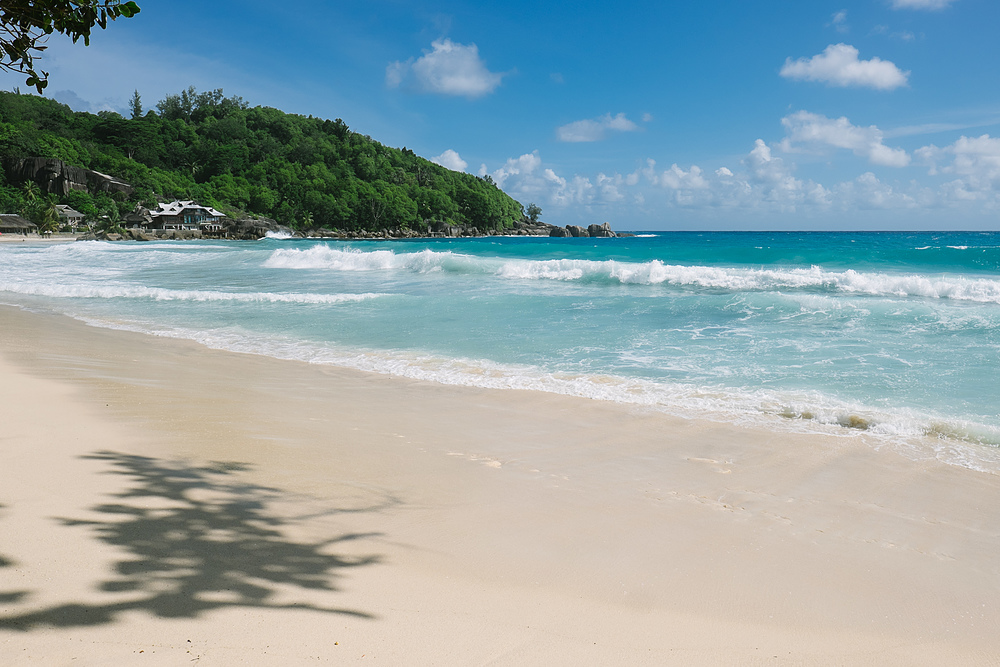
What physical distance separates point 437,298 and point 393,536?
1300cm

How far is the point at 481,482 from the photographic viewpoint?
393 centimetres

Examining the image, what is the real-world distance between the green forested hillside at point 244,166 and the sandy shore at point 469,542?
84.6m

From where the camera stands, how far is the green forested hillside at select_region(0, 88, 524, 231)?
88.2m

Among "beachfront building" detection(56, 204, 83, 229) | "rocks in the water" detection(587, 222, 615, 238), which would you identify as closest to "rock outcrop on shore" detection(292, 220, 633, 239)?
"rocks in the water" detection(587, 222, 615, 238)

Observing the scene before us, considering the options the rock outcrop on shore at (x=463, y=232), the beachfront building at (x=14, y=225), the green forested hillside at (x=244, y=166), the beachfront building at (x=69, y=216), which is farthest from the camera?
the rock outcrop on shore at (x=463, y=232)

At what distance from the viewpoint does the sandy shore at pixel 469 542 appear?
210cm

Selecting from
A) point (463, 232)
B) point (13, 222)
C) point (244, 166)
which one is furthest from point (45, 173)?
point (463, 232)

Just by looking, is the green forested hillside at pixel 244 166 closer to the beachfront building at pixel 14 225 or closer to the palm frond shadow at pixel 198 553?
the beachfront building at pixel 14 225

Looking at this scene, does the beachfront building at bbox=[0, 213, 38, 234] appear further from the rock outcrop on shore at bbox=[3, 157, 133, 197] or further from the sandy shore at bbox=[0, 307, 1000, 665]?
the sandy shore at bbox=[0, 307, 1000, 665]

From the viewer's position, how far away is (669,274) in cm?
1966

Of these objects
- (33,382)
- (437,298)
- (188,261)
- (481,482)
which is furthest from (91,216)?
(481,482)

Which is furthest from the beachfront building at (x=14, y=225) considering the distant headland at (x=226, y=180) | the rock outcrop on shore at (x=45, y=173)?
the rock outcrop on shore at (x=45, y=173)

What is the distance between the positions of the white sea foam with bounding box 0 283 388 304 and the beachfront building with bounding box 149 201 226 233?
6370cm

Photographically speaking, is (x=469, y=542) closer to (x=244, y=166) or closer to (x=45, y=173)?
(x=45, y=173)
